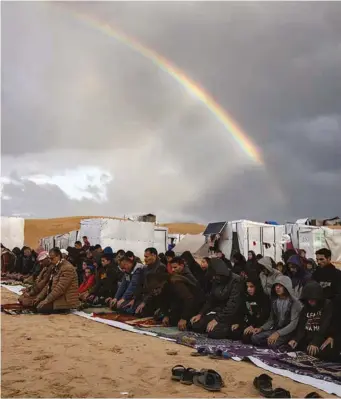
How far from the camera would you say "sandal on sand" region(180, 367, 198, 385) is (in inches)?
184

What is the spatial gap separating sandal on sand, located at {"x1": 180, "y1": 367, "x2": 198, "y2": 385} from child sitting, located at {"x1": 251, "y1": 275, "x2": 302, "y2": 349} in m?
1.71

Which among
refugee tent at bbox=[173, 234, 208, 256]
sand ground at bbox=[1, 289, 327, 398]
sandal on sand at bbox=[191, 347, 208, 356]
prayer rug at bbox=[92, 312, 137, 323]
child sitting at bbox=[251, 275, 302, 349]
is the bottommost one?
sand ground at bbox=[1, 289, 327, 398]

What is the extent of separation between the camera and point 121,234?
22.2m

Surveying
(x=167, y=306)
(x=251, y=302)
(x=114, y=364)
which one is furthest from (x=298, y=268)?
(x=114, y=364)

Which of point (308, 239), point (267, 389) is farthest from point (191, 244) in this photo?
point (267, 389)

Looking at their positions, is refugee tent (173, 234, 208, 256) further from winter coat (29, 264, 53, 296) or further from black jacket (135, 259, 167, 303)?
black jacket (135, 259, 167, 303)

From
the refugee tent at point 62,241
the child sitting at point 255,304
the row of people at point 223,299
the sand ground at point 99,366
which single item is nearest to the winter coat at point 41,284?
the row of people at point 223,299

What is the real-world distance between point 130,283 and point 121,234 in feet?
41.5

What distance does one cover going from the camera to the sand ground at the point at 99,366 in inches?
175

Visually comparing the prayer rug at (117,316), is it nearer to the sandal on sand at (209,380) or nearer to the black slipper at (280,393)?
the sandal on sand at (209,380)

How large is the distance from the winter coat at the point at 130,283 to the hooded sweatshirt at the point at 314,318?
4002 millimetres

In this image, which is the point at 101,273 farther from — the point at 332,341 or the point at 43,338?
the point at 332,341

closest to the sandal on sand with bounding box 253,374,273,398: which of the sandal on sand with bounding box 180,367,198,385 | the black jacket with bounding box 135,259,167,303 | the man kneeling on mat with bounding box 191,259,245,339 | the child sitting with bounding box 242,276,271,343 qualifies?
the sandal on sand with bounding box 180,367,198,385

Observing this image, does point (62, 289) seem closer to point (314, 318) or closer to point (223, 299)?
point (223, 299)
